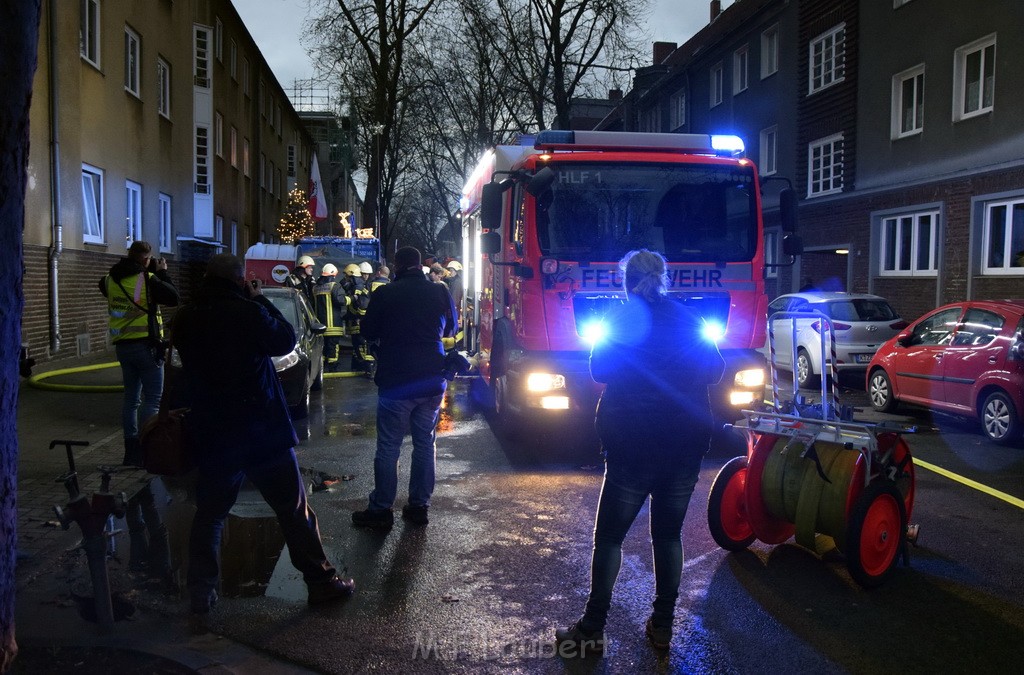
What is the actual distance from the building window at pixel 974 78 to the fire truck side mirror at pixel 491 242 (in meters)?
13.4

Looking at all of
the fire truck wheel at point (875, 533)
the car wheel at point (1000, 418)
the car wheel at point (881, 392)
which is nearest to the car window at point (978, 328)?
the car wheel at point (1000, 418)

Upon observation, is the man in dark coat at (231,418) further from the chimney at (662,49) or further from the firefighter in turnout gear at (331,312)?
the chimney at (662,49)

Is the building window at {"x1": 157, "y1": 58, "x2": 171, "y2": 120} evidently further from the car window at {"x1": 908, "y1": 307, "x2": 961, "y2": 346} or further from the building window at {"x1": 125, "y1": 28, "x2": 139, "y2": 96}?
the car window at {"x1": 908, "y1": 307, "x2": 961, "y2": 346}

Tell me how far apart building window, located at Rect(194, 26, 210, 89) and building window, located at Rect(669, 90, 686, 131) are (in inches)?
713

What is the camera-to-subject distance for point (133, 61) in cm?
1950

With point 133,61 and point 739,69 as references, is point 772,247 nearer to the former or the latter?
point 739,69

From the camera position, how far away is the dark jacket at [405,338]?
235 inches

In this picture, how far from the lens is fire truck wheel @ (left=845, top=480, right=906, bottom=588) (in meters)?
4.73

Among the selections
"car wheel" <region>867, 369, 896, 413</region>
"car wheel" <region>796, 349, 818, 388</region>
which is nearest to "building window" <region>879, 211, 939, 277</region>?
"car wheel" <region>796, 349, 818, 388</region>

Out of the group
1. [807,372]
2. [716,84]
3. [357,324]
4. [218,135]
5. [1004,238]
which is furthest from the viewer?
[716,84]

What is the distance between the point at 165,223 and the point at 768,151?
1799 cm

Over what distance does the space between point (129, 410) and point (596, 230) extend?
175 inches

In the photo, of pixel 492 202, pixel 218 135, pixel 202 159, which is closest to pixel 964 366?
pixel 492 202

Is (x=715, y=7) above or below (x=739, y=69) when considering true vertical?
above
